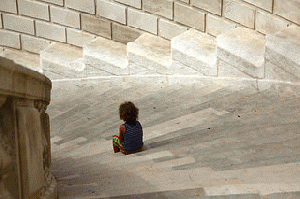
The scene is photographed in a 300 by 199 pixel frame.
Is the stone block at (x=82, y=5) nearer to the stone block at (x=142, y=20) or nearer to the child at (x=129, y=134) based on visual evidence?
the stone block at (x=142, y=20)

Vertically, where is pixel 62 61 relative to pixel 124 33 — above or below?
below

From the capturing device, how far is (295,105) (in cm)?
404

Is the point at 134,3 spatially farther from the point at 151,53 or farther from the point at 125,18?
the point at 151,53

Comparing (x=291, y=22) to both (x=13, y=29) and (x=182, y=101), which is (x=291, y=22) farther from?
(x=13, y=29)

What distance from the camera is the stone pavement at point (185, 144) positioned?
209 cm

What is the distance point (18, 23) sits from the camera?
26.7ft

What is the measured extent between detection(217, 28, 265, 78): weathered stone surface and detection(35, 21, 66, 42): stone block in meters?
4.21

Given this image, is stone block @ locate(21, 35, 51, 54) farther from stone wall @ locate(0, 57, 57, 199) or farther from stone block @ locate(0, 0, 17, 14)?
stone wall @ locate(0, 57, 57, 199)

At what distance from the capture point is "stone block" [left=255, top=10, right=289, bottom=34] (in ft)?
17.6

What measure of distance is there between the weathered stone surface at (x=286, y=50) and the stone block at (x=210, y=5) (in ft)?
5.16

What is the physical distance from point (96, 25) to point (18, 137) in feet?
21.3

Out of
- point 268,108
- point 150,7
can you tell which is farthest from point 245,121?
point 150,7

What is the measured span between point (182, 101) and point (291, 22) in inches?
87.6

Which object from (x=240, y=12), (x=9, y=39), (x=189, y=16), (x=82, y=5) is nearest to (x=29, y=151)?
(x=240, y=12)
